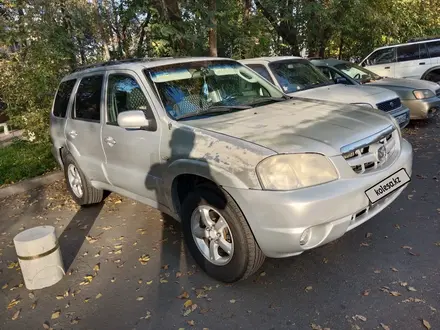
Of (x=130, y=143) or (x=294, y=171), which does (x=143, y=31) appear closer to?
(x=130, y=143)

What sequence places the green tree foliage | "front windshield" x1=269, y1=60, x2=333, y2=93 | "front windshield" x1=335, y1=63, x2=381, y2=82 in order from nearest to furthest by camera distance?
1. "front windshield" x1=269, y1=60, x2=333, y2=93
2. the green tree foliage
3. "front windshield" x1=335, y1=63, x2=381, y2=82

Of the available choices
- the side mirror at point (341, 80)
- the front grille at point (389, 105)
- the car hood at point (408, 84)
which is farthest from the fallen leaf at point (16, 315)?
the car hood at point (408, 84)

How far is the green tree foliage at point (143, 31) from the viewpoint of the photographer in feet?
26.7

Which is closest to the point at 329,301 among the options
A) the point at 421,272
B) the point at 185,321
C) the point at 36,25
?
the point at 421,272

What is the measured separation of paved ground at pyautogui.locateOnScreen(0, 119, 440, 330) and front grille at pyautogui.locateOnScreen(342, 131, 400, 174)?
838mm

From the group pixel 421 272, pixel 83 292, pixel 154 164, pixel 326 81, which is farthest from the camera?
pixel 326 81

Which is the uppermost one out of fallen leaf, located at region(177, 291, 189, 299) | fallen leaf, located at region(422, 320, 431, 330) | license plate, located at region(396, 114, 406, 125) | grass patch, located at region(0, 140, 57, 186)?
license plate, located at region(396, 114, 406, 125)

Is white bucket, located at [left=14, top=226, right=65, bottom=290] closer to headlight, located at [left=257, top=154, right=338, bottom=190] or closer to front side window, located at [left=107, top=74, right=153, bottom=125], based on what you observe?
front side window, located at [left=107, top=74, right=153, bottom=125]

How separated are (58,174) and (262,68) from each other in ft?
13.4

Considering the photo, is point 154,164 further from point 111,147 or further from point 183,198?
point 111,147

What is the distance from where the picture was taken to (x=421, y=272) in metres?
3.20

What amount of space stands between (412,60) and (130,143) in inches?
416

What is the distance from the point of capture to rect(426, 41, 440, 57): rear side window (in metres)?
11.5

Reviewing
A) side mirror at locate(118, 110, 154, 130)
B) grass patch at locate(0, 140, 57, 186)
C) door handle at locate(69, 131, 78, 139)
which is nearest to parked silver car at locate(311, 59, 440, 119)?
door handle at locate(69, 131, 78, 139)
